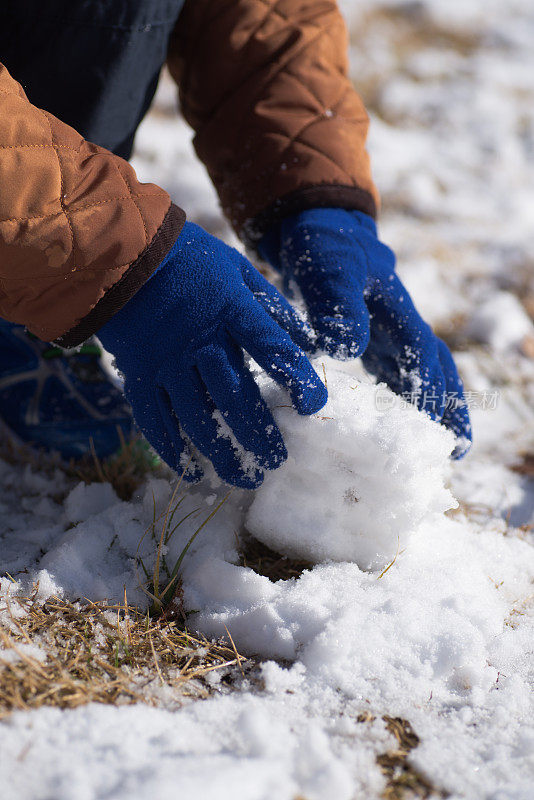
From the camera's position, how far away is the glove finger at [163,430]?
1385 millimetres

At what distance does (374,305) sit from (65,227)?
0.82m

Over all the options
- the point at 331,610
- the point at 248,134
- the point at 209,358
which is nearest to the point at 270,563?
the point at 331,610

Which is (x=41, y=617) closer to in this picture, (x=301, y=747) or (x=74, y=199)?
(x=301, y=747)

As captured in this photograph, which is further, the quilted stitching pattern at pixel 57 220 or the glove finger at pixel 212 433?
the glove finger at pixel 212 433

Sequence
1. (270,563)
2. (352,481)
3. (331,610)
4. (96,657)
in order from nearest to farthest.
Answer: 1. (96,657)
2. (331,610)
3. (352,481)
4. (270,563)

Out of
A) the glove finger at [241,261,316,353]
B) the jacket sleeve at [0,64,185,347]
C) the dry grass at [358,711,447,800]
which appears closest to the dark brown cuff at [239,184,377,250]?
the glove finger at [241,261,316,353]

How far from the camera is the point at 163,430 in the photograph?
141cm

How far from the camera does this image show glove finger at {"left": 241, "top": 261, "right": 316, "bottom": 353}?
142 centimetres

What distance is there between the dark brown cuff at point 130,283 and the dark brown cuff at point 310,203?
0.51 m

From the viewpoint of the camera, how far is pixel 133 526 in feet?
4.74

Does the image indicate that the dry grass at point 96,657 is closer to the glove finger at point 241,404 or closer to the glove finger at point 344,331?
the glove finger at point 241,404

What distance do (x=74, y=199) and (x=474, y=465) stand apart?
1550 millimetres

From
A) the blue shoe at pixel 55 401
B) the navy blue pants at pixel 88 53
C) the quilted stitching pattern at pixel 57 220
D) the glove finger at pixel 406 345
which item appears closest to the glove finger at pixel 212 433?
the quilted stitching pattern at pixel 57 220

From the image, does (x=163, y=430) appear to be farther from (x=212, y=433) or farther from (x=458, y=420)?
(x=458, y=420)
